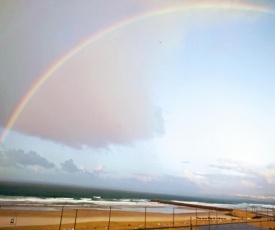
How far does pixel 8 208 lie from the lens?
35906 mm

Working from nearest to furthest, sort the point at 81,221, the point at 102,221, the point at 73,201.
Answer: the point at 81,221, the point at 102,221, the point at 73,201

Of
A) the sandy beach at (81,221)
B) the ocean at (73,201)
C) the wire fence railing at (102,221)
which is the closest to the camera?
the wire fence railing at (102,221)

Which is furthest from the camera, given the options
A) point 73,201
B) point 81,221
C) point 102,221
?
point 73,201

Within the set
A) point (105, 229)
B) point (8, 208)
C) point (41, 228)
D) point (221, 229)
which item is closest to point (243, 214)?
point (221, 229)

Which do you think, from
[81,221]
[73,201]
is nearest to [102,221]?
[81,221]

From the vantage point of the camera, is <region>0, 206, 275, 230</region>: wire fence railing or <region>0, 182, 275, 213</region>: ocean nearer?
<region>0, 206, 275, 230</region>: wire fence railing

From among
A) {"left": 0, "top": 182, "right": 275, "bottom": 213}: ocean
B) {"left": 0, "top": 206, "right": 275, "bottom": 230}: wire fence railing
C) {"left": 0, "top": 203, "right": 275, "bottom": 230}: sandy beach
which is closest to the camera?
{"left": 0, "top": 206, "right": 275, "bottom": 230}: wire fence railing

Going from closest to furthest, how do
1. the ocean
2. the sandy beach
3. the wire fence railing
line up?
the wire fence railing, the sandy beach, the ocean

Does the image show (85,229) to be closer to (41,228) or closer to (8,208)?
(41,228)

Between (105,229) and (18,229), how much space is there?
7.53 metres

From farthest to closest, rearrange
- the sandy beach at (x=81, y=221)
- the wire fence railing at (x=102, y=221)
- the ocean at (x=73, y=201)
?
1. the ocean at (x=73, y=201)
2. the sandy beach at (x=81, y=221)
3. the wire fence railing at (x=102, y=221)

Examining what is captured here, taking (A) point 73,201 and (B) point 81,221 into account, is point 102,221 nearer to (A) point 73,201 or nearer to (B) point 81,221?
(B) point 81,221

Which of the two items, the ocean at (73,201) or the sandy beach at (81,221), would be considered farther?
the ocean at (73,201)

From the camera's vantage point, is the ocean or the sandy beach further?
the ocean
